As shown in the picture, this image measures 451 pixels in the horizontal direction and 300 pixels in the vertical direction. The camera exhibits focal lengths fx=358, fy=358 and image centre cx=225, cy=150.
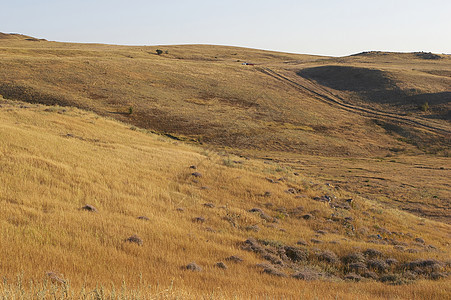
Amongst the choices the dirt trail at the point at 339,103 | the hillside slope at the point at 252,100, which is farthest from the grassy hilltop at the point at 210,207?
the dirt trail at the point at 339,103

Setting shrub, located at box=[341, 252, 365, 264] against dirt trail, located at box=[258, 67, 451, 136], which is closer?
shrub, located at box=[341, 252, 365, 264]

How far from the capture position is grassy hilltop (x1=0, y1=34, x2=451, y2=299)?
836cm

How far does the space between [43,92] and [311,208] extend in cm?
4737

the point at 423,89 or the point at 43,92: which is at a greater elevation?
the point at 423,89

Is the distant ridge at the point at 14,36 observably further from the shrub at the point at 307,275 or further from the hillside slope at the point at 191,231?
the shrub at the point at 307,275

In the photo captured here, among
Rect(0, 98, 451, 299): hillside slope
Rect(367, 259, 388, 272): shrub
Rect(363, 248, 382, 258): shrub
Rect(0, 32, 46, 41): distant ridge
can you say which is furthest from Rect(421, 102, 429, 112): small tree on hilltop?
Rect(0, 32, 46, 41): distant ridge

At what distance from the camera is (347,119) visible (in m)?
63.5

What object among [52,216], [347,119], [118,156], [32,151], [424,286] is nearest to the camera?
[424,286]

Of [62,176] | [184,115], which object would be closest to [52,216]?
[62,176]

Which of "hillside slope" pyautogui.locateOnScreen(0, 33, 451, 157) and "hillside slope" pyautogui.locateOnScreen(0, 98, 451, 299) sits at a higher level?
"hillside slope" pyautogui.locateOnScreen(0, 33, 451, 157)

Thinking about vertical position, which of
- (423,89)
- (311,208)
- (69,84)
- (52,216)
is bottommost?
(311,208)

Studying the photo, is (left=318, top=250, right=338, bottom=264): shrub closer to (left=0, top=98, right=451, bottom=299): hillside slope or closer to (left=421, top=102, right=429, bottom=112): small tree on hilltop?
(left=0, top=98, right=451, bottom=299): hillside slope

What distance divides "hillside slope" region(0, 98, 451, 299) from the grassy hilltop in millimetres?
64

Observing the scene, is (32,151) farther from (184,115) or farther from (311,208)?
(184,115)
